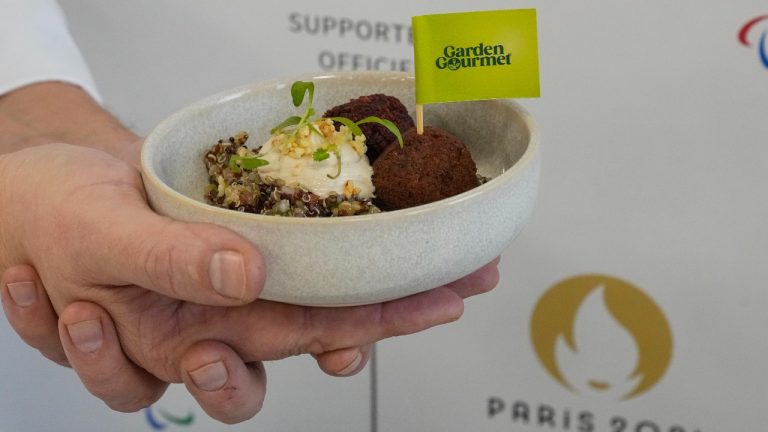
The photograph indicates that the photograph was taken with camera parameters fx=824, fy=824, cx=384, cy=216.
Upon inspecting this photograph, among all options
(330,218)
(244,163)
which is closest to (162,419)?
(244,163)

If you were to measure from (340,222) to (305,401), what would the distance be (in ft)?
3.09

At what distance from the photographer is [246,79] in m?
1.28

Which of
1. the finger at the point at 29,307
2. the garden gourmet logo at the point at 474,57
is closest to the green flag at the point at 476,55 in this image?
the garden gourmet logo at the point at 474,57

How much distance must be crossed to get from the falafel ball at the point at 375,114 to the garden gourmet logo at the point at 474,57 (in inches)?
3.1

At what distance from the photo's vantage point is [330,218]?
554 millimetres

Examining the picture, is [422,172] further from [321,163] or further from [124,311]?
[124,311]

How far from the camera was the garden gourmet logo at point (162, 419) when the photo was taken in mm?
1513

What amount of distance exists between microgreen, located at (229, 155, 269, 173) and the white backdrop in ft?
1.73

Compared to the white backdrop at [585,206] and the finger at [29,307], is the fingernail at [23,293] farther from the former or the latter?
the white backdrop at [585,206]

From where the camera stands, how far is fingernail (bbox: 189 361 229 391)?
72cm

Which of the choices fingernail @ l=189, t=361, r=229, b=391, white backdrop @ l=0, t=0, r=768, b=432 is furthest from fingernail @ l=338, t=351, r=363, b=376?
white backdrop @ l=0, t=0, r=768, b=432

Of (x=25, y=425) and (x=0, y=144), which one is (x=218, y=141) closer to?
(x=0, y=144)

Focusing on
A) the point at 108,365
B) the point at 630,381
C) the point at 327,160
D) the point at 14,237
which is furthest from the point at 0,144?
the point at 630,381

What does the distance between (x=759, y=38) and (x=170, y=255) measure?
775 mm
